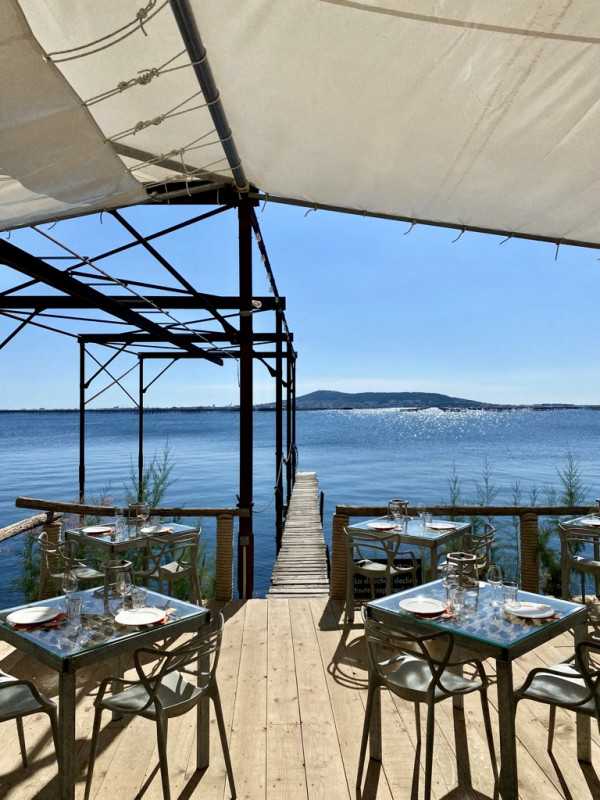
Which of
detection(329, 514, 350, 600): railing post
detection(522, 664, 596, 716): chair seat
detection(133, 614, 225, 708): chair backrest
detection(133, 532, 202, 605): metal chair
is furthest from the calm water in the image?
detection(133, 614, 225, 708): chair backrest

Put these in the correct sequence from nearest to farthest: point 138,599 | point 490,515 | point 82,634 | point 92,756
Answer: point 92,756 → point 82,634 → point 138,599 → point 490,515

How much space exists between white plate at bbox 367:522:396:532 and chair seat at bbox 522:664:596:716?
2262 millimetres

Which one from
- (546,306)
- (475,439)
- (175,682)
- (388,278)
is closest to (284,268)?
(388,278)

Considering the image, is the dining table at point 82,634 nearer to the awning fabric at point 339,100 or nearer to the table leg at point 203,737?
the table leg at point 203,737

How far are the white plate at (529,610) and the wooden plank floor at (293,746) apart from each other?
72 centimetres

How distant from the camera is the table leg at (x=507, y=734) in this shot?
235cm

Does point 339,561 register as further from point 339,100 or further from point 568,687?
point 339,100

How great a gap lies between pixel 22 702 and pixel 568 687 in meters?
2.38

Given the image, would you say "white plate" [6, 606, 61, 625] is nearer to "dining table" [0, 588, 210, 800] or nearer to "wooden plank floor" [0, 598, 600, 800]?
"dining table" [0, 588, 210, 800]

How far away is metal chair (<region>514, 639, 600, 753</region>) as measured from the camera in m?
2.33

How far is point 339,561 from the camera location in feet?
17.6

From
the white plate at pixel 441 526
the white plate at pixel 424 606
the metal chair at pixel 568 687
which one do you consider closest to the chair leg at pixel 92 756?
the white plate at pixel 424 606

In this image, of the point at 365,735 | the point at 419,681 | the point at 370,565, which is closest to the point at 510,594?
the point at 419,681

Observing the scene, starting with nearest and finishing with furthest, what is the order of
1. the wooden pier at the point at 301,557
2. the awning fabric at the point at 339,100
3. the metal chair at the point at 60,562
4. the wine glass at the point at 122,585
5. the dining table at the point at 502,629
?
1. the awning fabric at the point at 339,100
2. the dining table at the point at 502,629
3. the wine glass at the point at 122,585
4. the metal chair at the point at 60,562
5. the wooden pier at the point at 301,557
